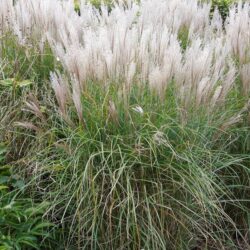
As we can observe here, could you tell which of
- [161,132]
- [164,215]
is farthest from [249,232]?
[161,132]

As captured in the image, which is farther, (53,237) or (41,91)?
(41,91)

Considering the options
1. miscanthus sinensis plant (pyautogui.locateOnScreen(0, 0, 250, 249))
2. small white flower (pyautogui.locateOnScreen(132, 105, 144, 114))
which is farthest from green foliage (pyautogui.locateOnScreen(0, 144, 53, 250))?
small white flower (pyautogui.locateOnScreen(132, 105, 144, 114))

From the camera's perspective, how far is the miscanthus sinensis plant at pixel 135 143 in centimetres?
337

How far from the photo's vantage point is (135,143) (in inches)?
134

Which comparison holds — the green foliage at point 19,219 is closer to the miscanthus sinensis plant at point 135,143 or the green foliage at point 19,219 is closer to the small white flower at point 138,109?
the miscanthus sinensis plant at point 135,143

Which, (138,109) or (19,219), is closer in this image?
(19,219)

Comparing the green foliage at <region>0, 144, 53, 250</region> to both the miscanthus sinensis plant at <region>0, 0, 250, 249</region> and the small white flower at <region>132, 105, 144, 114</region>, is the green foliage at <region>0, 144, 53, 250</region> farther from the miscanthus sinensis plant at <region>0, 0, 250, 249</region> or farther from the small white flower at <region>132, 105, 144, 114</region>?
the small white flower at <region>132, 105, 144, 114</region>

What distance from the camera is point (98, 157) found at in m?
3.46

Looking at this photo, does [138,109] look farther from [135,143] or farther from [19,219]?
[19,219]

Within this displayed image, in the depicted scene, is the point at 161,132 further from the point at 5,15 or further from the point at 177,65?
the point at 5,15

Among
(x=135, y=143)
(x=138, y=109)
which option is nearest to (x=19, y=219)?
(x=135, y=143)

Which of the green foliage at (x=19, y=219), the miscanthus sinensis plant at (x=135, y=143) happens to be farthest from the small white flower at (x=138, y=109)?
the green foliage at (x=19, y=219)

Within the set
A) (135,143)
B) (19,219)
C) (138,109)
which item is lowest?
(19,219)

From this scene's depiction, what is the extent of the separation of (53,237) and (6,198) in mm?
374
